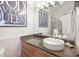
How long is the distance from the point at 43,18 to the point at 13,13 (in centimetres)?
35

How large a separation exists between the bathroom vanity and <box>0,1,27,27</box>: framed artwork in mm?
200

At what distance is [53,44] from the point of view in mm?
1245

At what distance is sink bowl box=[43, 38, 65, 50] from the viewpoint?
1242 millimetres

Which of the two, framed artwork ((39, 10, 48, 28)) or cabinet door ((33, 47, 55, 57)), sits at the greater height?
framed artwork ((39, 10, 48, 28))

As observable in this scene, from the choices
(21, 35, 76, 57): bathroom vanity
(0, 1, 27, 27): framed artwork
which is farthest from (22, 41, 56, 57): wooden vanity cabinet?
(0, 1, 27, 27): framed artwork

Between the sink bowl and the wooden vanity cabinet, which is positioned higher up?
the sink bowl

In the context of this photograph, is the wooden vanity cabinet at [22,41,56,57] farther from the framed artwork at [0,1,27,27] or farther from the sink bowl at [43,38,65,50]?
the framed artwork at [0,1,27,27]

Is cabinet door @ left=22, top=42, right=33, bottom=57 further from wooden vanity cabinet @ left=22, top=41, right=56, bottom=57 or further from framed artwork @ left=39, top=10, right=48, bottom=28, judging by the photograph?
framed artwork @ left=39, top=10, right=48, bottom=28

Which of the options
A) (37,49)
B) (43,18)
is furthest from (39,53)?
(43,18)

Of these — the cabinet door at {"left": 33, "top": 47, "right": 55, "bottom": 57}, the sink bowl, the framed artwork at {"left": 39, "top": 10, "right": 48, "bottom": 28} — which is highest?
the framed artwork at {"left": 39, "top": 10, "right": 48, "bottom": 28}

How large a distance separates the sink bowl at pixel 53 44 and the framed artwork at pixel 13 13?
33 cm

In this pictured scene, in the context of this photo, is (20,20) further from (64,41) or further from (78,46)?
(78,46)

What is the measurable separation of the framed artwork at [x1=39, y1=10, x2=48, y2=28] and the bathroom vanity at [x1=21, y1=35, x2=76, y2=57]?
15cm

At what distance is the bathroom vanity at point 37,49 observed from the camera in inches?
49.0
